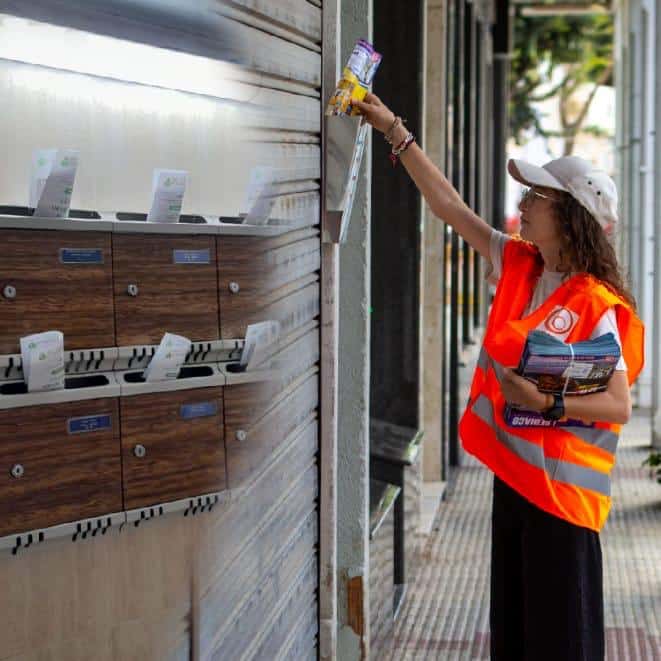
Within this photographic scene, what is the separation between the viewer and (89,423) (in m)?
1.62

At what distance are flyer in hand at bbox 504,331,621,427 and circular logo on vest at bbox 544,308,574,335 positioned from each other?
0.08 metres

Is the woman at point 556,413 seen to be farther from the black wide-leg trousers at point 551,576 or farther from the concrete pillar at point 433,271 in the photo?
the concrete pillar at point 433,271

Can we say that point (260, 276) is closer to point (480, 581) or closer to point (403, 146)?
point (403, 146)

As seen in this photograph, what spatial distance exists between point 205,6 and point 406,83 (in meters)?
3.42

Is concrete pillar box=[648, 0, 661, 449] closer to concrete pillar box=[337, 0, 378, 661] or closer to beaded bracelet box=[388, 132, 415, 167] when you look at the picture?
concrete pillar box=[337, 0, 378, 661]

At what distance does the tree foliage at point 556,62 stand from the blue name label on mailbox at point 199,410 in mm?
19641

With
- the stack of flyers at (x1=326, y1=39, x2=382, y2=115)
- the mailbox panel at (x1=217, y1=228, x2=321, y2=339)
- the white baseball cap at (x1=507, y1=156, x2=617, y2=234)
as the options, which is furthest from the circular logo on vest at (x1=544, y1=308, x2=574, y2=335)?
the stack of flyers at (x1=326, y1=39, x2=382, y2=115)

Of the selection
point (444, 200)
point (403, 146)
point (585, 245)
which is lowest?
point (585, 245)

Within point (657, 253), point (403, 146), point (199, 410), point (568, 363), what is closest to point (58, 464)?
point (199, 410)

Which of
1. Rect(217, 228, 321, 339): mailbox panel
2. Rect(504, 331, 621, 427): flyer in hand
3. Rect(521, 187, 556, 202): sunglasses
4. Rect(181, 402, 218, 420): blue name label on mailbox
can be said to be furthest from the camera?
Rect(521, 187, 556, 202): sunglasses

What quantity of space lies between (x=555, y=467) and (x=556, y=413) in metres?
0.16

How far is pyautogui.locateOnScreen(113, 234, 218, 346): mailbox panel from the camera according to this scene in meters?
1.68

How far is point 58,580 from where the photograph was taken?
1.57 meters

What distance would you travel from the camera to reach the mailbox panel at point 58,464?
1499 millimetres
